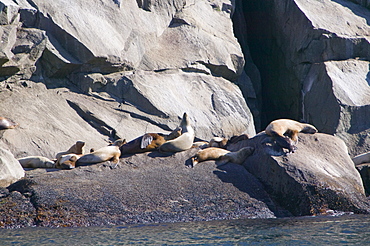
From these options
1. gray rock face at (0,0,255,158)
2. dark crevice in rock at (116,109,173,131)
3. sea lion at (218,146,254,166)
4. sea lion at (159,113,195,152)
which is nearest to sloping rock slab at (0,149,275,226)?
sea lion at (218,146,254,166)

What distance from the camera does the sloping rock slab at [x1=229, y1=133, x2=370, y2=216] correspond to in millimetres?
8016

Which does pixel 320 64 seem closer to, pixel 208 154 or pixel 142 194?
pixel 208 154

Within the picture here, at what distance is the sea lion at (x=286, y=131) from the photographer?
8734 millimetres

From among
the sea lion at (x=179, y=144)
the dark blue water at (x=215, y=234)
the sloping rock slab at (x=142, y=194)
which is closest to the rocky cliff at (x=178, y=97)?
the sloping rock slab at (x=142, y=194)

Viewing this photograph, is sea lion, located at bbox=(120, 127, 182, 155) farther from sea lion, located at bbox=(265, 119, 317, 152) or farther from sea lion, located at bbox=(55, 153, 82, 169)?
sea lion, located at bbox=(265, 119, 317, 152)

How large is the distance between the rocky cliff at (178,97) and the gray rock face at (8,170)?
3 cm

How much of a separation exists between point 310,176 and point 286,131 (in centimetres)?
126

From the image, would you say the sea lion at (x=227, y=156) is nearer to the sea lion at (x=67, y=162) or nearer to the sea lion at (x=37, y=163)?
the sea lion at (x=67, y=162)

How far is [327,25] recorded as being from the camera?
49.6 feet

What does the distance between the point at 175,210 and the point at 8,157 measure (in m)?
2.68

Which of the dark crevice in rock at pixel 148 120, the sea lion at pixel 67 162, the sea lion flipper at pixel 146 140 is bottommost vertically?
the dark crevice in rock at pixel 148 120

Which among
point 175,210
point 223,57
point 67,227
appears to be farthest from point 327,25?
point 67,227

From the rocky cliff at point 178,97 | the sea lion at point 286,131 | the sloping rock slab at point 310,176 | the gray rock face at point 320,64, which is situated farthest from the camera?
the gray rock face at point 320,64

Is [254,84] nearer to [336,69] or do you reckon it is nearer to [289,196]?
[336,69]
